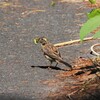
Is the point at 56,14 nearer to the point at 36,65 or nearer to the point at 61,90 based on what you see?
the point at 36,65

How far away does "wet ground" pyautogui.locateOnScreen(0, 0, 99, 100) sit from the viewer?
4.92 m

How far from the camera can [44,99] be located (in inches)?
178

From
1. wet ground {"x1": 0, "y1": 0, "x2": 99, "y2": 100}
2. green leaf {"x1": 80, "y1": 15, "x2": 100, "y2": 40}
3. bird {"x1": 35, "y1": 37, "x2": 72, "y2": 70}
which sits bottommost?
wet ground {"x1": 0, "y1": 0, "x2": 99, "y2": 100}

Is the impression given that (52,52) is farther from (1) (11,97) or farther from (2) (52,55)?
(1) (11,97)

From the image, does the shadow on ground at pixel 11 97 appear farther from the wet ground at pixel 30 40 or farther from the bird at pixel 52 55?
the bird at pixel 52 55

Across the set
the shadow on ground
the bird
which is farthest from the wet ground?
the bird

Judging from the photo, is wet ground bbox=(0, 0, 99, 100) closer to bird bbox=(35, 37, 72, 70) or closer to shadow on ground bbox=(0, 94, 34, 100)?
shadow on ground bbox=(0, 94, 34, 100)

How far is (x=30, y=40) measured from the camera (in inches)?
283

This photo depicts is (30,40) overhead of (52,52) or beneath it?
beneath

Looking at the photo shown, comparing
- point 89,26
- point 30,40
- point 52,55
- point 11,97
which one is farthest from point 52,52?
point 89,26

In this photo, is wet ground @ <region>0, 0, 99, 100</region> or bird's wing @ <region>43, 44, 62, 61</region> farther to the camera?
bird's wing @ <region>43, 44, 62, 61</region>

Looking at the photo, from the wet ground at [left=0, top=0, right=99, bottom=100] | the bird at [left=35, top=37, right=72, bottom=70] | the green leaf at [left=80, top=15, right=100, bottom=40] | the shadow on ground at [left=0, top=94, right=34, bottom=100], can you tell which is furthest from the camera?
the bird at [left=35, top=37, right=72, bottom=70]

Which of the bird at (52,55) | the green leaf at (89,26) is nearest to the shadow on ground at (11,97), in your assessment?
the bird at (52,55)

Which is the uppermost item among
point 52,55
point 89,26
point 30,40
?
point 89,26
